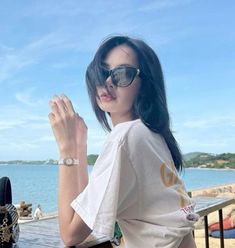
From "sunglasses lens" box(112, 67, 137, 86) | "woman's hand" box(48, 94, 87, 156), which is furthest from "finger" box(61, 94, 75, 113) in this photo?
"sunglasses lens" box(112, 67, 137, 86)

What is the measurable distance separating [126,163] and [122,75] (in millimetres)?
198

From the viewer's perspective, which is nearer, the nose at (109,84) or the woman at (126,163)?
the woman at (126,163)

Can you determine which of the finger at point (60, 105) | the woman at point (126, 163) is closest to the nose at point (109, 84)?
the woman at point (126, 163)

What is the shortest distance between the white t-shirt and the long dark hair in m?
0.05

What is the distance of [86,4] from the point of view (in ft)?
11.3

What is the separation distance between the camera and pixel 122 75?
2.65ft

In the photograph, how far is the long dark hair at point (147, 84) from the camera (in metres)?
0.82

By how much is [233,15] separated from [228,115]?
13.5 ft

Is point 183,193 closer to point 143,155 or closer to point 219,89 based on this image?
point 143,155

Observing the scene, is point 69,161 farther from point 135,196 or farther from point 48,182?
point 48,182

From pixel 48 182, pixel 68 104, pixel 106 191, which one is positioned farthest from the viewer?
pixel 48 182

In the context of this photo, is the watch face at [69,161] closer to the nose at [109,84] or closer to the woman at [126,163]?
the woman at [126,163]

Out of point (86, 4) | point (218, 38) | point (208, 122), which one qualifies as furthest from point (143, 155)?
point (218, 38)

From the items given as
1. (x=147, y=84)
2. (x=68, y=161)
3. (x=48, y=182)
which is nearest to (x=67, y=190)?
(x=68, y=161)
